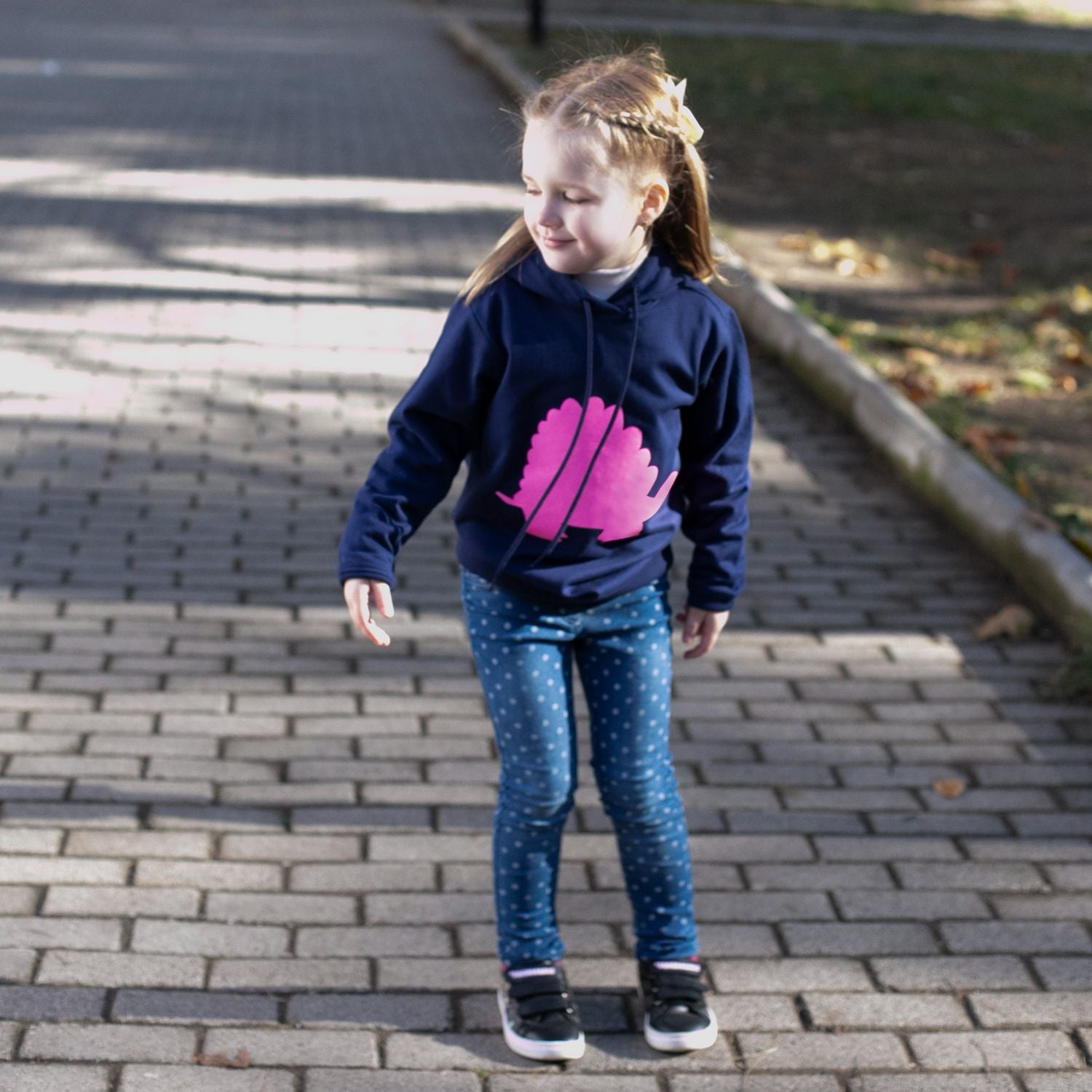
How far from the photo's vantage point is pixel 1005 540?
516 centimetres

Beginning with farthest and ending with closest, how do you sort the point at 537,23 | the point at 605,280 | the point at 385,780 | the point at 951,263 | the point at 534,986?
the point at 537,23 < the point at 951,263 < the point at 385,780 < the point at 534,986 < the point at 605,280

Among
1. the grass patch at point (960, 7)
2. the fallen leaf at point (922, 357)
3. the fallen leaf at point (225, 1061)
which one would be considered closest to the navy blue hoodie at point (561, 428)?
the fallen leaf at point (225, 1061)

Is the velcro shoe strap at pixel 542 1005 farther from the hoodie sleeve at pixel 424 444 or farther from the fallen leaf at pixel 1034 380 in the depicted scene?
the fallen leaf at pixel 1034 380

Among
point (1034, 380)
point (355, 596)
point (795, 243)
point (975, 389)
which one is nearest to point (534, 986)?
point (355, 596)

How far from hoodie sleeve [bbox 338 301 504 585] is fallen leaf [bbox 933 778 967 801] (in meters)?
1.68

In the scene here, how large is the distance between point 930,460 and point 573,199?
3547 millimetres

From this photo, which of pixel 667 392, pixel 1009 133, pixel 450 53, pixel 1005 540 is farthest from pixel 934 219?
pixel 450 53

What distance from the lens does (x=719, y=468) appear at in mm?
2812

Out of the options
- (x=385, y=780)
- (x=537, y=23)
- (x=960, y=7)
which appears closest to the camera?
(x=385, y=780)

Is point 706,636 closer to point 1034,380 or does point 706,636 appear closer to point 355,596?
point 355,596

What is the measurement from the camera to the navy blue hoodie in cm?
262

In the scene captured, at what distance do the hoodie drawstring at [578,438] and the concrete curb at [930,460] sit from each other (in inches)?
45.8

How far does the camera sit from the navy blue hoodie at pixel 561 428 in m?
2.62

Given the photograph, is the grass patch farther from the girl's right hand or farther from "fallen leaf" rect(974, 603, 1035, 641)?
the girl's right hand
